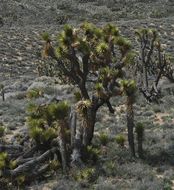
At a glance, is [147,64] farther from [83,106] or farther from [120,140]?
[83,106]

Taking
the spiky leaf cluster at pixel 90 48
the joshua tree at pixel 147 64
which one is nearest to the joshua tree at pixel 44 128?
the spiky leaf cluster at pixel 90 48

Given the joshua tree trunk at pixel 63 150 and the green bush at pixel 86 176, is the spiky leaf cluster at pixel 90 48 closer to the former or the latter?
the joshua tree trunk at pixel 63 150

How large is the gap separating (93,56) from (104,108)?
692cm

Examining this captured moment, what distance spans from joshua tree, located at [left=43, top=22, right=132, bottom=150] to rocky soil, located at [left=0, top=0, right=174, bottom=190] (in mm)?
1770

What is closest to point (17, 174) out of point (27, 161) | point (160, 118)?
point (27, 161)

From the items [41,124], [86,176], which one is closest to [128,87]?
[86,176]

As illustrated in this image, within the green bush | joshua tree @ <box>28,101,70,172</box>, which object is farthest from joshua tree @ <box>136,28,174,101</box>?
the green bush

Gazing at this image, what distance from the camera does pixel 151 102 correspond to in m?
23.6

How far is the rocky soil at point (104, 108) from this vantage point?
1387cm

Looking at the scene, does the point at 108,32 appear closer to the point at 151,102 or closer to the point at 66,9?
the point at 151,102

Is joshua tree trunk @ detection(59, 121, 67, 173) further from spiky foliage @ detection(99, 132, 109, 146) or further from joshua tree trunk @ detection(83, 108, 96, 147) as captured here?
spiky foliage @ detection(99, 132, 109, 146)

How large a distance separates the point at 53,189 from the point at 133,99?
11.7ft

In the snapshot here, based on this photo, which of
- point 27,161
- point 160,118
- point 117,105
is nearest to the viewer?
point 27,161

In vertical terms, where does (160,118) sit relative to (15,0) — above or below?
below
